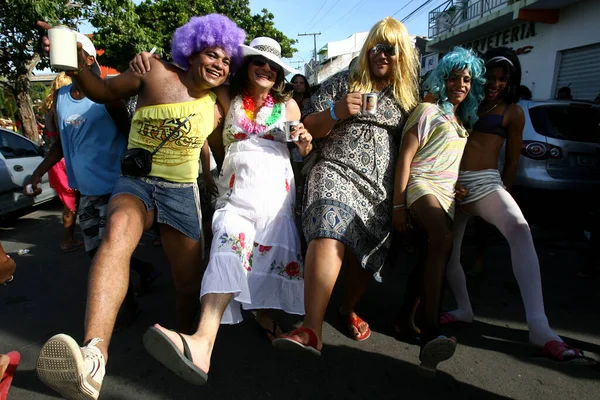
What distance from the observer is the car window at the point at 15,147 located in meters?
5.86

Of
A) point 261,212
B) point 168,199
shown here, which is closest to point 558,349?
point 261,212

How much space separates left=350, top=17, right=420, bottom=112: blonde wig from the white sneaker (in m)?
2.08

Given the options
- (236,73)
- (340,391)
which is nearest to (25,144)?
(236,73)

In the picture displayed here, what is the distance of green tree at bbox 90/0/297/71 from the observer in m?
9.11

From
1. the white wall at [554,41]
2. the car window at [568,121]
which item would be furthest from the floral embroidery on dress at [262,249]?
the white wall at [554,41]

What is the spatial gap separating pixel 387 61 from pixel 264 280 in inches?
63.4

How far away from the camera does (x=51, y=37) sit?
5.99 ft

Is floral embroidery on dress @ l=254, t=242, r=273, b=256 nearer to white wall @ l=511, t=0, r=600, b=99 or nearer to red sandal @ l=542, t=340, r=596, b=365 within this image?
red sandal @ l=542, t=340, r=596, b=365

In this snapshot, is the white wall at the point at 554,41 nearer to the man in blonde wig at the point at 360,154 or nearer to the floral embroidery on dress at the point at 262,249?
the man in blonde wig at the point at 360,154

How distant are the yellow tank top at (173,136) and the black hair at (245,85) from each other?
0.30 meters

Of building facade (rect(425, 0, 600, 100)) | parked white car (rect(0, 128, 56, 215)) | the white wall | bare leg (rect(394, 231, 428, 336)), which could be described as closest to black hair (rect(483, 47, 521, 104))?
bare leg (rect(394, 231, 428, 336))

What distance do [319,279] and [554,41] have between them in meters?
12.8

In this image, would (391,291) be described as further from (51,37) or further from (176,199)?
(51,37)

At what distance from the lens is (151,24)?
16109 millimetres
